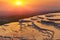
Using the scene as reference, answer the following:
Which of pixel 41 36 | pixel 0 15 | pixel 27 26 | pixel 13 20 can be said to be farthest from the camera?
pixel 13 20

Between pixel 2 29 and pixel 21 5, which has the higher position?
pixel 21 5

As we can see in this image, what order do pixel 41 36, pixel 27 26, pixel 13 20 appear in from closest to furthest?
pixel 41 36 → pixel 27 26 → pixel 13 20

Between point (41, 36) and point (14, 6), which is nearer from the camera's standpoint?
point (41, 36)

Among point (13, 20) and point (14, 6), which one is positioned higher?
point (14, 6)

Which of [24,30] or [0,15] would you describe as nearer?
[24,30]

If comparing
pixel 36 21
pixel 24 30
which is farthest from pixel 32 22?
pixel 24 30

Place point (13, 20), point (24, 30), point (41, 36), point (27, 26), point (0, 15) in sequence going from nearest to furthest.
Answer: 1. point (41, 36)
2. point (24, 30)
3. point (27, 26)
4. point (0, 15)
5. point (13, 20)

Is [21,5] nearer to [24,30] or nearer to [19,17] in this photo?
[19,17]

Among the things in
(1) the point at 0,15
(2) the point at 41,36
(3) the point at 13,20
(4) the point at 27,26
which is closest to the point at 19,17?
(3) the point at 13,20

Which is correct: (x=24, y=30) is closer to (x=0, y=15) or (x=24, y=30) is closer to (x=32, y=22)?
(x=32, y=22)
